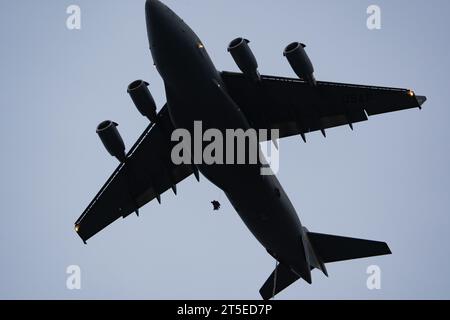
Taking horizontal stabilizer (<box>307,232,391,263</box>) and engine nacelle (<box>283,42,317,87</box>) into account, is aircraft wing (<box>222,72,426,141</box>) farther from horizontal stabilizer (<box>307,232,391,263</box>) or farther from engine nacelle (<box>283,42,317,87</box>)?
horizontal stabilizer (<box>307,232,391,263</box>)

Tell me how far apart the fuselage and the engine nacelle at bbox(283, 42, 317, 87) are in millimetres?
A: 2645

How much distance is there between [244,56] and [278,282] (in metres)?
11.1

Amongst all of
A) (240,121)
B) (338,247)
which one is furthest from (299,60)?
(338,247)

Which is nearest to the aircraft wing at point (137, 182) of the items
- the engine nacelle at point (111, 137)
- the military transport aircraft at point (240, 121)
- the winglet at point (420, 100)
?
the military transport aircraft at point (240, 121)

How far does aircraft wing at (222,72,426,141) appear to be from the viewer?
80.6ft

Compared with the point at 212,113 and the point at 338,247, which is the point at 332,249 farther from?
the point at 212,113

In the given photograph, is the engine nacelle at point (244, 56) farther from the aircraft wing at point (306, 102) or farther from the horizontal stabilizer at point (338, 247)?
the horizontal stabilizer at point (338, 247)

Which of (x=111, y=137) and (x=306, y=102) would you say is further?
(x=306, y=102)

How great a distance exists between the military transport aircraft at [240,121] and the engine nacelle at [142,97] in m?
0.04

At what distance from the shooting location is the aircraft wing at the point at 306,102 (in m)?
24.6

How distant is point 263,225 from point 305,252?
89.8 inches

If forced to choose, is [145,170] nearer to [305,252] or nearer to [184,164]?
[184,164]

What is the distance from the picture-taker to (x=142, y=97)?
24.5 m

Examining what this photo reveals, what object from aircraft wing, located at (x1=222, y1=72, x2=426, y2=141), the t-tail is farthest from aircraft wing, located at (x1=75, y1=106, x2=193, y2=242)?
the t-tail
